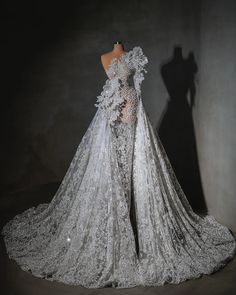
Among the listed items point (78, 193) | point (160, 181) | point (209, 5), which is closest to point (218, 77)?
point (209, 5)

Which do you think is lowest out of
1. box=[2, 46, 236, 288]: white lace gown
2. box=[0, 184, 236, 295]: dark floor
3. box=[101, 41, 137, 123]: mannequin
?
box=[0, 184, 236, 295]: dark floor

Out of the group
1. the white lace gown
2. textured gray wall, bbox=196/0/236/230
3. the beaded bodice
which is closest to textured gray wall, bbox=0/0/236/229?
textured gray wall, bbox=196/0/236/230

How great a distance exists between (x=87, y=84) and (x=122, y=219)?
1.50m

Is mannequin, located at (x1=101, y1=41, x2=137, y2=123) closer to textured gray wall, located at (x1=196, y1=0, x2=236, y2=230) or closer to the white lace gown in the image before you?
the white lace gown

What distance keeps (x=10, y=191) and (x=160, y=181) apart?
1560 mm

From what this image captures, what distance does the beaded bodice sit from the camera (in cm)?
326

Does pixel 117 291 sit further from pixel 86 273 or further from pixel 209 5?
pixel 209 5

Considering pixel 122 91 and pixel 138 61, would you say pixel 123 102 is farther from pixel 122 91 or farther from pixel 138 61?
pixel 138 61

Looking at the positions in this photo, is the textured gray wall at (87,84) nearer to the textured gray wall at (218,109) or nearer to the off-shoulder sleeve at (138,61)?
the textured gray wall at (218,109)

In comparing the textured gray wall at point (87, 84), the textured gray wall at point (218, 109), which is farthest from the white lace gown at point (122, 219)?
the textured gray wall at point (87, 84)

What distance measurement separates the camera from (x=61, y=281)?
3.04 m

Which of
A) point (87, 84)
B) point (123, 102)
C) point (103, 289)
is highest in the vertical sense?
point (87, 84)

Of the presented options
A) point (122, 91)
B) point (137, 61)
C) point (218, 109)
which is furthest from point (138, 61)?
point (218, 109)

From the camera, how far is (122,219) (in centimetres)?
320
